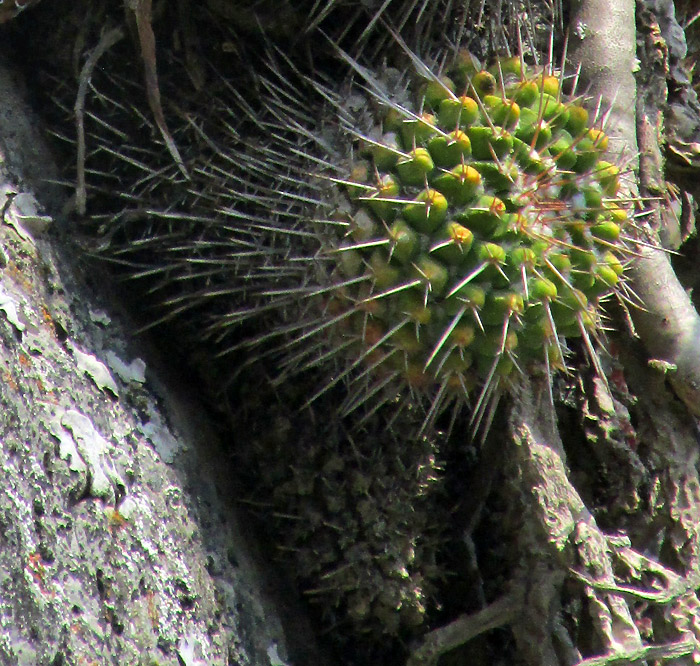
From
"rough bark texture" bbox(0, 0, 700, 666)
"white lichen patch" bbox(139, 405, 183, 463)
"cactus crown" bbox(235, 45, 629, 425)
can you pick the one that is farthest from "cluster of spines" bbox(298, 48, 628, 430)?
"white lichen patch" bbox(139, 405, 183, 463)

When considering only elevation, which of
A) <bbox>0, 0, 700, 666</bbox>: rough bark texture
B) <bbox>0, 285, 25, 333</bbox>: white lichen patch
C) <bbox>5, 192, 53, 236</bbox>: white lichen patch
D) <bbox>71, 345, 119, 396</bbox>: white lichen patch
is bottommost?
<bbox>0, 0, 700, 666</bbox>: rough bark texture

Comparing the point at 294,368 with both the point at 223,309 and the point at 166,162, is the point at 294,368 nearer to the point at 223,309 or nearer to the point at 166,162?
the point at 223,309

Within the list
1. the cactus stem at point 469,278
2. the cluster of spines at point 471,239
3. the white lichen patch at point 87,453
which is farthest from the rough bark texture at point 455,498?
the cactus stem at point 469,278

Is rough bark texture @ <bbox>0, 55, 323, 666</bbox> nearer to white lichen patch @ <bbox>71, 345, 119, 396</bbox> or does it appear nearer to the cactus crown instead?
white lichen patch @ <bbox>71, 345, 119, 396</bbox>

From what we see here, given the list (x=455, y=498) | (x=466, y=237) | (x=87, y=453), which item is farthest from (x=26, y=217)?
(x=455, y=498)

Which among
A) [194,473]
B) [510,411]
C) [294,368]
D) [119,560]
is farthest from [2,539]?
[510,411]

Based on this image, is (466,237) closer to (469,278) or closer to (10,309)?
(469,278)

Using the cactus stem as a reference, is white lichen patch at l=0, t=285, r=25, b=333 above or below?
above

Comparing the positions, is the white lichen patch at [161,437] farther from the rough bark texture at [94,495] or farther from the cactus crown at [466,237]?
the cactus crown at [466,237]
